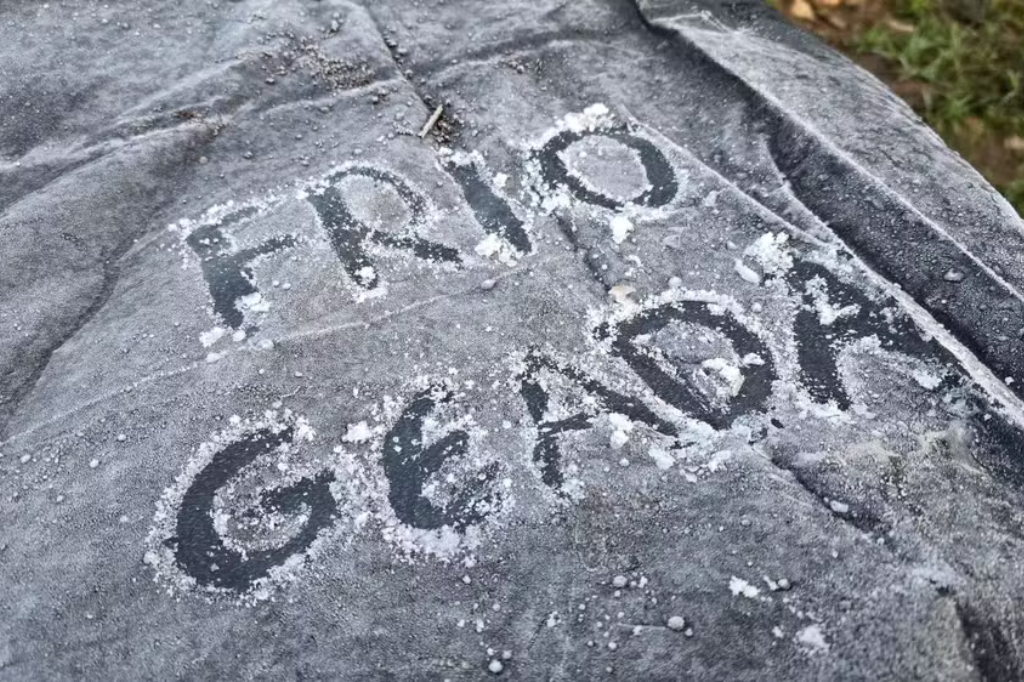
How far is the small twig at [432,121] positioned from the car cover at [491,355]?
10 mm

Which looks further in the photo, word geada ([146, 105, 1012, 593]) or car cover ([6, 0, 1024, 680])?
word geada ([146, 105, 1012, 593])

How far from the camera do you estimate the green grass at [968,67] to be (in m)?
2.21

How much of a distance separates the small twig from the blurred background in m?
1.31

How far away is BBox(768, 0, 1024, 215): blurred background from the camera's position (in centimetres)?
222

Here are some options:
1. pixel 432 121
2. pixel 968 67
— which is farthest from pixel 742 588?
pixel 968 67

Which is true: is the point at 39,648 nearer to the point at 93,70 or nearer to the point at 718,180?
the point at 93,70

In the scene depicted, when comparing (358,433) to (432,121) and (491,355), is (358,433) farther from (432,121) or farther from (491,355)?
(432,121)

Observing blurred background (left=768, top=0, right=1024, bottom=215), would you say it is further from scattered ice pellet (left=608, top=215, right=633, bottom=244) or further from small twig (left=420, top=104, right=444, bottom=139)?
small twig (left=420, top=104, right=444, bottom=139)

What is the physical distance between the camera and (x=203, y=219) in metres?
1.63

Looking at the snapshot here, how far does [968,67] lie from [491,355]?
1815 mm

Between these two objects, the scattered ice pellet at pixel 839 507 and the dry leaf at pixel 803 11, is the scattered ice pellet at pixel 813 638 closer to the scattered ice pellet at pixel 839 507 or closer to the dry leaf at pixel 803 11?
the scattered ice pellet at pixel 839 507

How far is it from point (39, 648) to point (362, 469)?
52 centimetres

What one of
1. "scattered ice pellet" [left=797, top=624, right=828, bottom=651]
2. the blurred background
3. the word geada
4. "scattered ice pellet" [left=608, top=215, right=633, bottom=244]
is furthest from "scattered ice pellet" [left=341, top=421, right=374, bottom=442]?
the blurred background

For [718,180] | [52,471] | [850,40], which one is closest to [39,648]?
[52,471]
